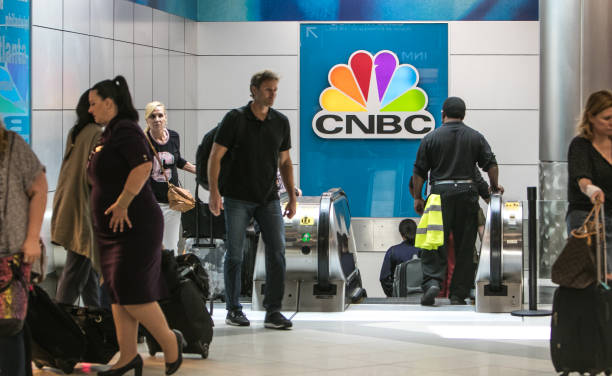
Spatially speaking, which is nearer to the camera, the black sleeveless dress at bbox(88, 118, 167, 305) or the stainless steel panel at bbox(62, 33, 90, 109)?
the black sleeveless dress at bbox(88, 118, 167, 305)

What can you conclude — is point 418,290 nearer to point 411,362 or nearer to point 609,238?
point 411,362

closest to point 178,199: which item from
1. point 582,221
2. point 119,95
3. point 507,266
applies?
point 119,95

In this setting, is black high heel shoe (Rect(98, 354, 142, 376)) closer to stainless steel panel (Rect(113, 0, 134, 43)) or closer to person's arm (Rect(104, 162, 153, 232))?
person's arm (Rect(104, 162, 153, 232))

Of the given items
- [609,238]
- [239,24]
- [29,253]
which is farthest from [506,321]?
[239,24]

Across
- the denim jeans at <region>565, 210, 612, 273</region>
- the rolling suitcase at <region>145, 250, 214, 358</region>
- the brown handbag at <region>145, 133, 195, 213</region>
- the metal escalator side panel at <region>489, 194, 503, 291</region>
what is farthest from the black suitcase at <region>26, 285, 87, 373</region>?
the metal escalator side panel at <region>489, 194, 503, 291</region>

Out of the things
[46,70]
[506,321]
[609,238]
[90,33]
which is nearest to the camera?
[609,238]

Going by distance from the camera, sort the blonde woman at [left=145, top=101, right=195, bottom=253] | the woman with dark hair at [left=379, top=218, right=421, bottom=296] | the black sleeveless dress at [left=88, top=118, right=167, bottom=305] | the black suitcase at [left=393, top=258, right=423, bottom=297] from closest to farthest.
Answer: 1. the black sleeveless dress at [left=88, top=118, right=167, bottom=305]
2. the blonde woman at [left=145, top=101, right=195, bottom=253]
3. the black suitcase at [left=393, top=258, right=423, bottom=297]
4. the woman with dark hair at [left=379, top=218, right=421, bottom=296]

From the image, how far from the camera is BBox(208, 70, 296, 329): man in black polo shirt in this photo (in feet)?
22.3

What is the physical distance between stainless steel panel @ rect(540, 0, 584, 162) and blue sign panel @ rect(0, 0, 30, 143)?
4.54 m

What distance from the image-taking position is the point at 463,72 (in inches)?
507

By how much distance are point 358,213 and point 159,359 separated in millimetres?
7232

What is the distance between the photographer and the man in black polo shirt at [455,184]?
827 centimetres

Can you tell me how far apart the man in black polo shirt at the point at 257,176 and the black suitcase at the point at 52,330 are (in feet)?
5.66

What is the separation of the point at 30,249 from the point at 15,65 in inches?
155
